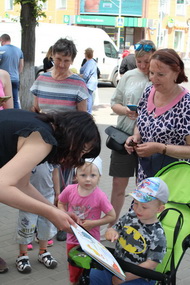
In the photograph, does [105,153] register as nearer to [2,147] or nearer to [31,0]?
[31,0]

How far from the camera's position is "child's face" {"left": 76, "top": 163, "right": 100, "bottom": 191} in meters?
3.40

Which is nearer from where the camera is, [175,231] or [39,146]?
[39,146]

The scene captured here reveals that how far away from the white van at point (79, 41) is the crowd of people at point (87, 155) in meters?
11.7

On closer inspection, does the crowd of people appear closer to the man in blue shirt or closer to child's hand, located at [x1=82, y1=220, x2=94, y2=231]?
child's hand, located at [x1=82, y1=220, x2=94, y2=231]

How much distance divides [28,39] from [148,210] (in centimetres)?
783

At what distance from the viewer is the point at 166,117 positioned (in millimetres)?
3166

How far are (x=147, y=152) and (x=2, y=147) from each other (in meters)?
1.22

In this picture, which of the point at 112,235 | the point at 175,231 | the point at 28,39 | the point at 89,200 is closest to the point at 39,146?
the point at 112,235

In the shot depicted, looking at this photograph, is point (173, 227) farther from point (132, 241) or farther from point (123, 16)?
point (123, 16)

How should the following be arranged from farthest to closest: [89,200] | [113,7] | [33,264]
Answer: [113,7]
[33,264]
[89,200]

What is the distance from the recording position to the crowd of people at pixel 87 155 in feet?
7.45

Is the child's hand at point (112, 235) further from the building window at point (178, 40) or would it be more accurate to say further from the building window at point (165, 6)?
the building window at point (178, 40)

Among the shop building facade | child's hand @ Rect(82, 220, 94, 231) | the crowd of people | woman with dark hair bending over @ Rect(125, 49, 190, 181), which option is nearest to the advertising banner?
the shop building facade

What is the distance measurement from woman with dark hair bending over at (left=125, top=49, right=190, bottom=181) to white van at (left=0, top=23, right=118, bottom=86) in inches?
492
